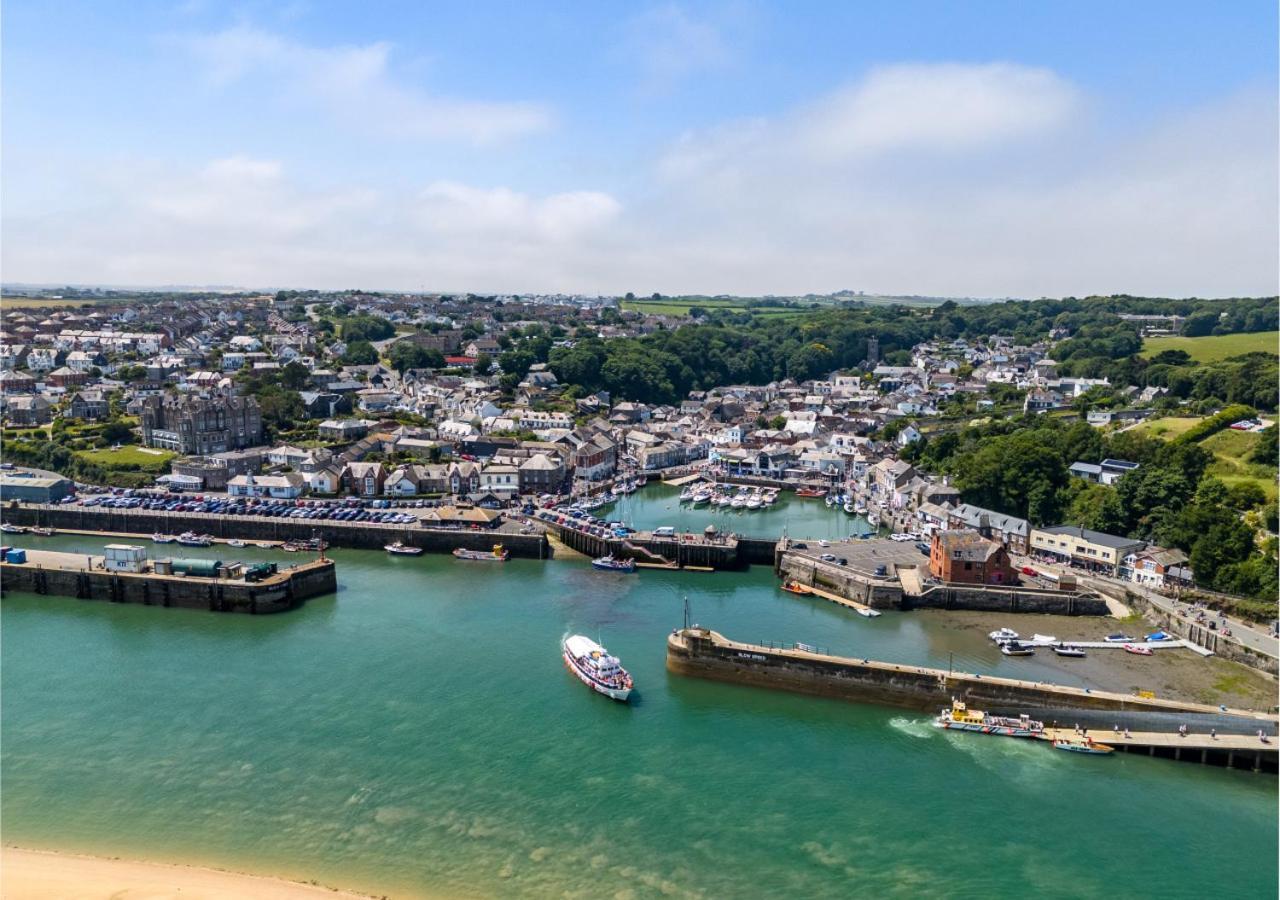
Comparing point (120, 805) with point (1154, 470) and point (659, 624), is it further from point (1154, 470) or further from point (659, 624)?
point (1154, 470)

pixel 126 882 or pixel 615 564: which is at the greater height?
pixel 615 564

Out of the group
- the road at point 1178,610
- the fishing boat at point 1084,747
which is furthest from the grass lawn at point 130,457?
the fishing boat at point 1084,747

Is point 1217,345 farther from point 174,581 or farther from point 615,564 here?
point 174,581

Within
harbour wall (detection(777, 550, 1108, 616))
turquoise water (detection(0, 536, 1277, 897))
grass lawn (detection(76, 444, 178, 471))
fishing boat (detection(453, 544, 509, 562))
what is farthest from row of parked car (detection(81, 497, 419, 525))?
harbour wall (detection(777, 550, 1108, 616))

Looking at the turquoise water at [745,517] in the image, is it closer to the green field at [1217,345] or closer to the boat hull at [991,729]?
the boat hull at [991,729]

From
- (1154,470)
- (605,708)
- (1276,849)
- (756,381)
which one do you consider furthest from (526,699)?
(756,381)

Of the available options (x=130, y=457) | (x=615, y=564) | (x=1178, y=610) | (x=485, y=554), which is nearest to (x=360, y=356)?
(x=130, y=457)
